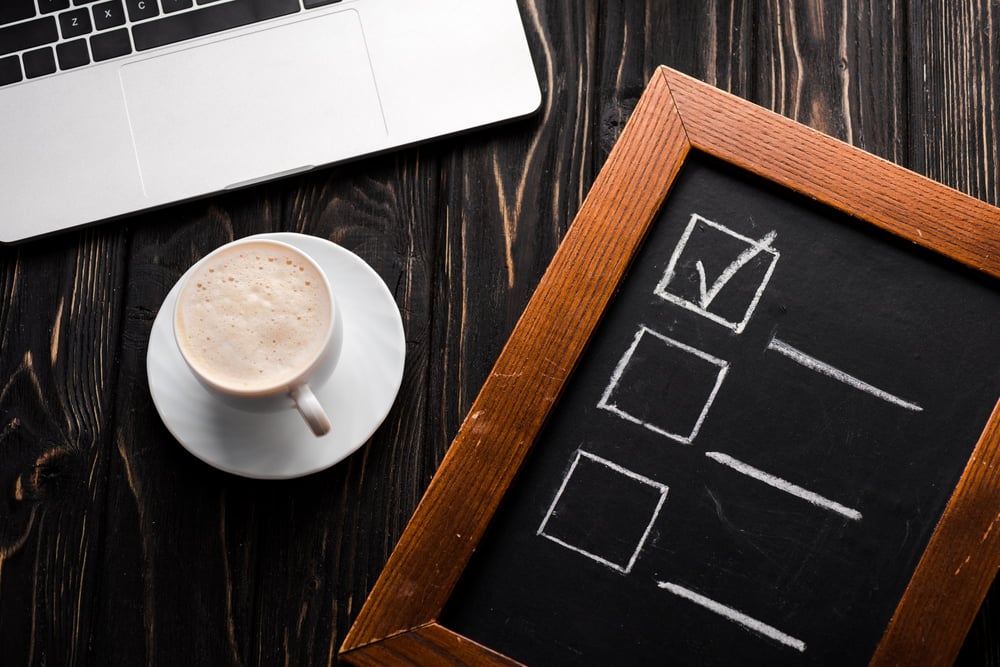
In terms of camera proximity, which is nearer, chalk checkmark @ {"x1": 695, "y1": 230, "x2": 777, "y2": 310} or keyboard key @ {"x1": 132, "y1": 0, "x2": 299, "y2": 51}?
chalk checkmark @ {"x1": 695, "y1": 230, "x2": 777, "y2": 310}

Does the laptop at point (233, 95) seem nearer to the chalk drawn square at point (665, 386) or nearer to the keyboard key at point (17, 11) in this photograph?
the keyboard key at point (17, 11)

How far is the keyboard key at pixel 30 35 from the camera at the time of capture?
0.82m

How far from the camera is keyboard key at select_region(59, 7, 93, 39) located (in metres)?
0.82

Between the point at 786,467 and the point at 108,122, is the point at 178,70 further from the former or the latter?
the point at 786,467

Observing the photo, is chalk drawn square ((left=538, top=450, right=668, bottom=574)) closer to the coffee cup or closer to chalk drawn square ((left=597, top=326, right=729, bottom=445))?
chalk drawn square ((left=597, top=326, right=729, bottom=445))

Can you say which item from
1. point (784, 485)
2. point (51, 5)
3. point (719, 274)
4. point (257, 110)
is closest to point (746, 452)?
point (784, 485)

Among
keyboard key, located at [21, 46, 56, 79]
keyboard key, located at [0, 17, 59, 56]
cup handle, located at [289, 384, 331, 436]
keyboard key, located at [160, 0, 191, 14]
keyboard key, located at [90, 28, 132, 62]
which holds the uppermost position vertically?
keyboard key, located at [160, 0, 191, 14]

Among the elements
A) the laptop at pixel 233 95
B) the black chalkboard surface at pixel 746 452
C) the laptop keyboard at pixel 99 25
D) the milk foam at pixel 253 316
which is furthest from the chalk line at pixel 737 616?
the laptop keyboard at pixel 99 25

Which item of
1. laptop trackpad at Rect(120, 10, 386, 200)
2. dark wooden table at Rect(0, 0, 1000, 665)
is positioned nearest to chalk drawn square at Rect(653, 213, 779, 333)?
dark wooden table at Rect(0, 0, 1000, 665)

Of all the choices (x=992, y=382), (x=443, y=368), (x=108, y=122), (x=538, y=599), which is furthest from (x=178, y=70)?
(x=992, y=382)

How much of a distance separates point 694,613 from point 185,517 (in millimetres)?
486

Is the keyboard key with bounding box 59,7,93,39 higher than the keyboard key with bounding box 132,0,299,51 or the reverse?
the reverse

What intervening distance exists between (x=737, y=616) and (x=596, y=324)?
0.24 m

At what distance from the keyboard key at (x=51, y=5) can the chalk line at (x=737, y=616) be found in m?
0.77
